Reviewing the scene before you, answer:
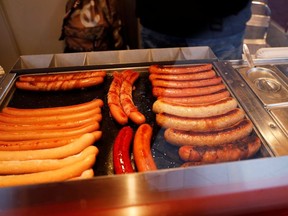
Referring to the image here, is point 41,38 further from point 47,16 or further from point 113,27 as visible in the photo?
point 113,27

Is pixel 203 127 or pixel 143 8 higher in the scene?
pixel 143 8

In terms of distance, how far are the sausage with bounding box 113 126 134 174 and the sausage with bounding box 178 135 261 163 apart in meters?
0.36

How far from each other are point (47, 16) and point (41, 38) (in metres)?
0.45

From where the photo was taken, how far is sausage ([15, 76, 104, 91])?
2219 millimetres

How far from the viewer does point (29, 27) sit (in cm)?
437

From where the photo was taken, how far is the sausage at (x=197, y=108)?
188 cm

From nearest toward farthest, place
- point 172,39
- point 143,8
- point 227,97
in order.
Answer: point 227,97 < point 143,8 < point 172,39

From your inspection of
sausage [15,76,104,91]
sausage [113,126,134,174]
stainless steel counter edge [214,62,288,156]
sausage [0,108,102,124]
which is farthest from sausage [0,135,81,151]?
stainless steel counter edge [214,62,288,156]

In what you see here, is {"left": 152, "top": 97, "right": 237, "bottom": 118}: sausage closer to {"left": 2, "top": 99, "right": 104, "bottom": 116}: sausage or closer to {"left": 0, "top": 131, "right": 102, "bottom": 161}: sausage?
{"left": 2, "top": 99, "right": 104, "bottom": 116}: sausage

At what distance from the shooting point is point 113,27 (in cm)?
397

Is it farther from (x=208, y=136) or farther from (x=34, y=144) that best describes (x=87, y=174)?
(x=208, y=136)

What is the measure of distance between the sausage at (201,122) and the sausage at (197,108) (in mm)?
59

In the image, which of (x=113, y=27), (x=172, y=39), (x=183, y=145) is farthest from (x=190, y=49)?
(x=113, y=27)

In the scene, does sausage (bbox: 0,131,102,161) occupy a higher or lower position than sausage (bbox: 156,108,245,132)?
higher
